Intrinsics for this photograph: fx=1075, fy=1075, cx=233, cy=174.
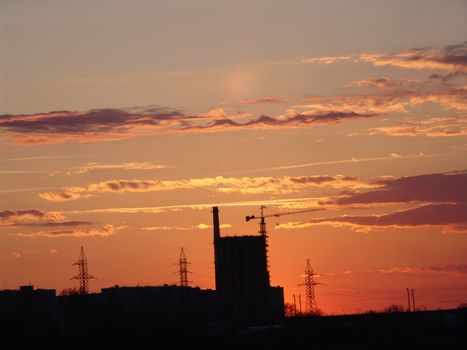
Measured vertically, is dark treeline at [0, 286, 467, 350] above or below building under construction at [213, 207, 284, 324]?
below

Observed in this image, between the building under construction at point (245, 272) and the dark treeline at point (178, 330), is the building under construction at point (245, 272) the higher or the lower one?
the higher one

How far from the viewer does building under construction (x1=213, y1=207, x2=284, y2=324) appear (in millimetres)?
172175

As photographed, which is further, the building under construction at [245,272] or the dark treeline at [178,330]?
the building under construction at [245,272]

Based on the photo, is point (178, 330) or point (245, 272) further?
point (245, 272)

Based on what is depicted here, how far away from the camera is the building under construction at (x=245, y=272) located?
172175 millimetres

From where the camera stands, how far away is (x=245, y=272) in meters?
185

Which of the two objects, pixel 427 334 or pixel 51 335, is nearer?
pixel 51 335

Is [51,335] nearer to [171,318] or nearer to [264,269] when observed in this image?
[171,318]

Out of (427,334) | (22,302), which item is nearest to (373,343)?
(427,334)

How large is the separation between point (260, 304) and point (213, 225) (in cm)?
1508

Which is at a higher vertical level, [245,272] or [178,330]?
[245,272]

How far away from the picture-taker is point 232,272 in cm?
18612

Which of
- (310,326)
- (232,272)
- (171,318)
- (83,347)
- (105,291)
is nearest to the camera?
(83,347)

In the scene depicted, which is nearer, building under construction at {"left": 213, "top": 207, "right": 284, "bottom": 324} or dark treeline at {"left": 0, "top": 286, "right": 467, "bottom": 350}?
dark treeline at {"left": 0, "top": 286, "right": 467, "bottom": 350}
